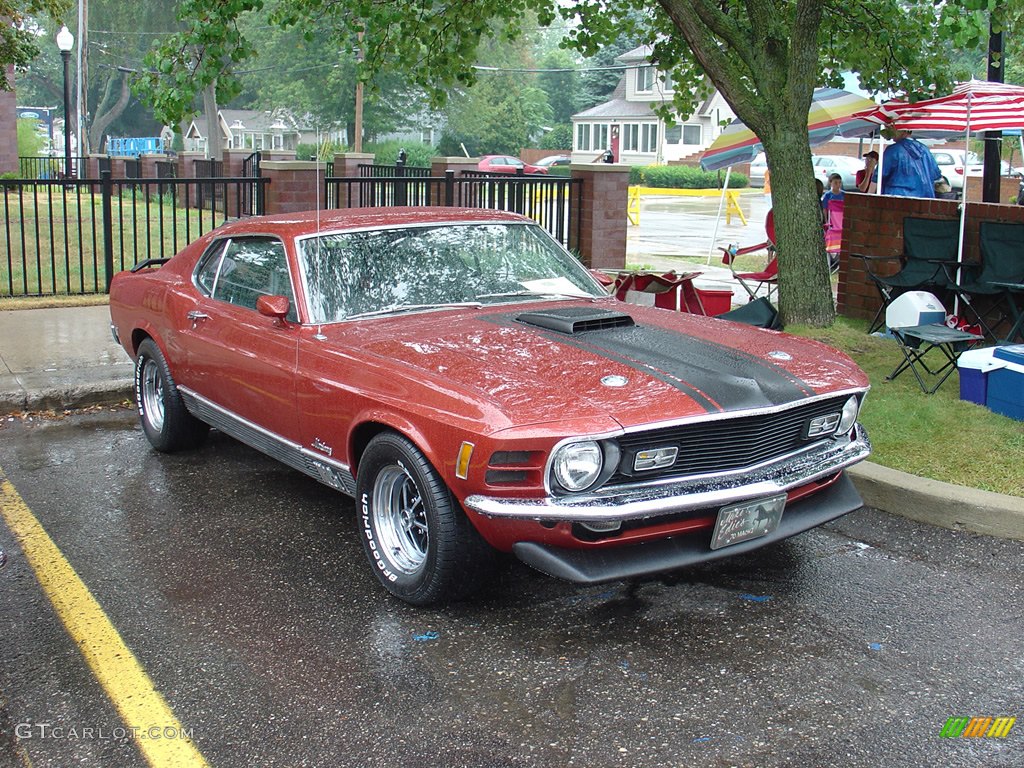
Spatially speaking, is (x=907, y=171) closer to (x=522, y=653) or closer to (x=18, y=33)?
(x=522, y=653)

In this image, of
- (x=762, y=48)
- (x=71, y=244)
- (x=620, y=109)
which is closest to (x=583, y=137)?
(x=620, y=109)

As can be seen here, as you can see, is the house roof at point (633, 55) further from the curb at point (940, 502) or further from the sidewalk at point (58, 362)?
the curb at point (940, 502)

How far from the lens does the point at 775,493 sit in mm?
4438

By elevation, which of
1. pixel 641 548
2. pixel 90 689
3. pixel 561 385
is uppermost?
pixel 561 385

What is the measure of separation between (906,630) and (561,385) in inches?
65.8

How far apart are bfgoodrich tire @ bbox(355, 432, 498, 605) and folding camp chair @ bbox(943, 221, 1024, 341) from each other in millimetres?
5919

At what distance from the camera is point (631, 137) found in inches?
2926

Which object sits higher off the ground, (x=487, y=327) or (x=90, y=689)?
(x=487, y=327)

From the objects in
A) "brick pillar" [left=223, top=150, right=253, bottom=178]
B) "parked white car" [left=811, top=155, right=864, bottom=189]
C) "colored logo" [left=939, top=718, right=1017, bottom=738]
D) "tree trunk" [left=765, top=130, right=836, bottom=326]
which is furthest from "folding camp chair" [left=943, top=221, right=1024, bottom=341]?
"parked white car" [left=811, top=155, right=864, bottom=189]

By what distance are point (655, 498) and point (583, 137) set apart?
249 feet

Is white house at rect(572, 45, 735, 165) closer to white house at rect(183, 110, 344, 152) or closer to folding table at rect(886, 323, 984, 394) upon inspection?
white house at rect(183, 110, 344, 152)

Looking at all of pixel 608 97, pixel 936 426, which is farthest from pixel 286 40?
pixel 936 426

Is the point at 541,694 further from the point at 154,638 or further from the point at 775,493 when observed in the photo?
the point at 154,638

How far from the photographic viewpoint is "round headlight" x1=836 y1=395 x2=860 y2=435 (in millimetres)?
4996
